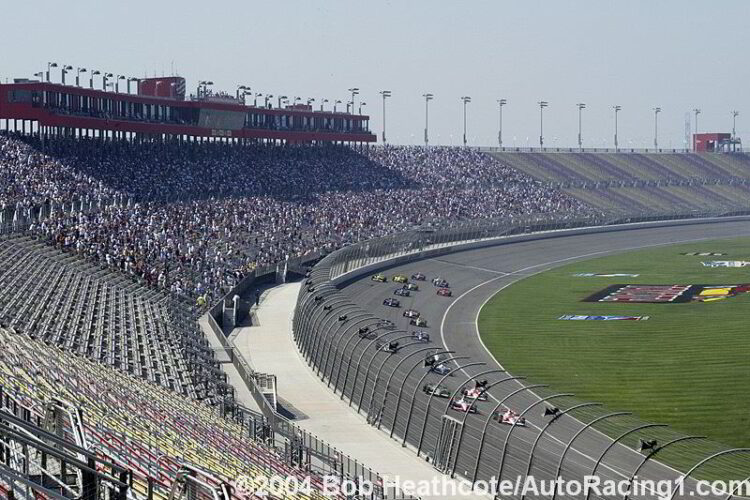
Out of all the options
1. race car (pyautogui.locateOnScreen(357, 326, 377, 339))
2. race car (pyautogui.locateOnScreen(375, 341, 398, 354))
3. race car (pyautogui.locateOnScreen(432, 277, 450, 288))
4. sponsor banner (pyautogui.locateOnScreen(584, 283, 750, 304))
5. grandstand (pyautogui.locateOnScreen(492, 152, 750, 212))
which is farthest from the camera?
grandstand (pyautogui.locateOnScreen(492, 152, 750, 212))

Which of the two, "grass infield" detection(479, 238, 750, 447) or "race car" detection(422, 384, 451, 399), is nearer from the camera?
"race car" detection(422, 384, 451, 399)

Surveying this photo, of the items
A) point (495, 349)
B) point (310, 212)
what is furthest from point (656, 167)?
point (495, 349)

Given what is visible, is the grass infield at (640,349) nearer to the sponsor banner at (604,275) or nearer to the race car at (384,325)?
the sponsor banner at (604,275)

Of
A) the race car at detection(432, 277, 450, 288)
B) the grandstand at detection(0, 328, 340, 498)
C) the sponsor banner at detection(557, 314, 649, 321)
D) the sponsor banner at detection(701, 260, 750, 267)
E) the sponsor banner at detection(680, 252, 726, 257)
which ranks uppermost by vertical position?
the grandstand at detection(0, 328, 340, 498)

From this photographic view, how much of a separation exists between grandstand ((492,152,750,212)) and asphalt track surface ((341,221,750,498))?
515 inches

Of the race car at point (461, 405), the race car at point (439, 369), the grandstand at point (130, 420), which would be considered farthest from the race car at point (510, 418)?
the grandstand at point (130, 420)

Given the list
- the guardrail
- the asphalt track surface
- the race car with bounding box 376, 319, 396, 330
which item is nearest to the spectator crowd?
the asphalt track surface

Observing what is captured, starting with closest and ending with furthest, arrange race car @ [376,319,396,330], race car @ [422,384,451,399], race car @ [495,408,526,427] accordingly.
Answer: race car @ [495,408,526,427] → race car @ [422,384,451,399] → race car @ [376,319,396,330]

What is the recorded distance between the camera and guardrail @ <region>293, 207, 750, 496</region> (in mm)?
26703

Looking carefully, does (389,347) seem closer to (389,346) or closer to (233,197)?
(389,346)

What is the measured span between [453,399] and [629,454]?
7.69 meters

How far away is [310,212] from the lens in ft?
328

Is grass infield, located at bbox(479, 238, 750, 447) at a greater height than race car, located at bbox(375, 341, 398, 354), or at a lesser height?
lesser

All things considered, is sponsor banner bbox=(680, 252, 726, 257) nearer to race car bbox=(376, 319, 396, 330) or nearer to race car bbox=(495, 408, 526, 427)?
race car bbox=(376, 319, 396, 330)
